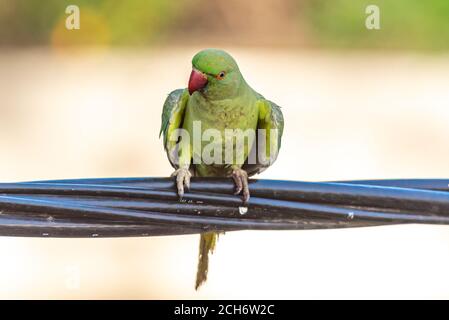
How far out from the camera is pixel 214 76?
14.5ft

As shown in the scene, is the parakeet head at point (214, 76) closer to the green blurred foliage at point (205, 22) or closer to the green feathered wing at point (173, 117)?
the green feathered wing at point (173, 117)

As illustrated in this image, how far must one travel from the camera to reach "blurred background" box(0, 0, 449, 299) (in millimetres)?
8336

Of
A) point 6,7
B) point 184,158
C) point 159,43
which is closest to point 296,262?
point 184,158

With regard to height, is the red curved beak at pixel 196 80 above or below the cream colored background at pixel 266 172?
above

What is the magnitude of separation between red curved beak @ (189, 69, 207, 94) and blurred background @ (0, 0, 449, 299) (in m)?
3.72

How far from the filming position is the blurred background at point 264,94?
8336 mm

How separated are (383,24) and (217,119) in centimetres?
1033

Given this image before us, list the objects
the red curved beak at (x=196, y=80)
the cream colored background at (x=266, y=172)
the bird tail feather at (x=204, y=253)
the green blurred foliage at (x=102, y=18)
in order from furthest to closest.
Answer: the green blurred foliage at (x=102, y=18) → the cream colored background at (x=266, y=172) → the bird tail feather at (x=204, y=253) → the red curved beak at (x=196, y=80)

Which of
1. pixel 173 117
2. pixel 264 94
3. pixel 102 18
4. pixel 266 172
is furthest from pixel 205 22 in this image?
pixel 173 117

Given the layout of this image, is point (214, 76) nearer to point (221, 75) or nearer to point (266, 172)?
point (221, 75)

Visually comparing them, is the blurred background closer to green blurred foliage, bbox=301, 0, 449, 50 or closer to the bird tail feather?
green blurred foliage, bbox=301, 0, 449, 50

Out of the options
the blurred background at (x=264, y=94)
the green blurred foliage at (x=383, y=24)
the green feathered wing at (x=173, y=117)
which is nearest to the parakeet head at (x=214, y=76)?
the green feathered wing at (x=173, y=117)

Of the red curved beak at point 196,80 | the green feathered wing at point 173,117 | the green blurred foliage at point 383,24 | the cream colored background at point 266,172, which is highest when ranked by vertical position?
the green blurred foliage at point 383,24

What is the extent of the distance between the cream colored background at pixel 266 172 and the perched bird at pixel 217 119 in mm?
402
